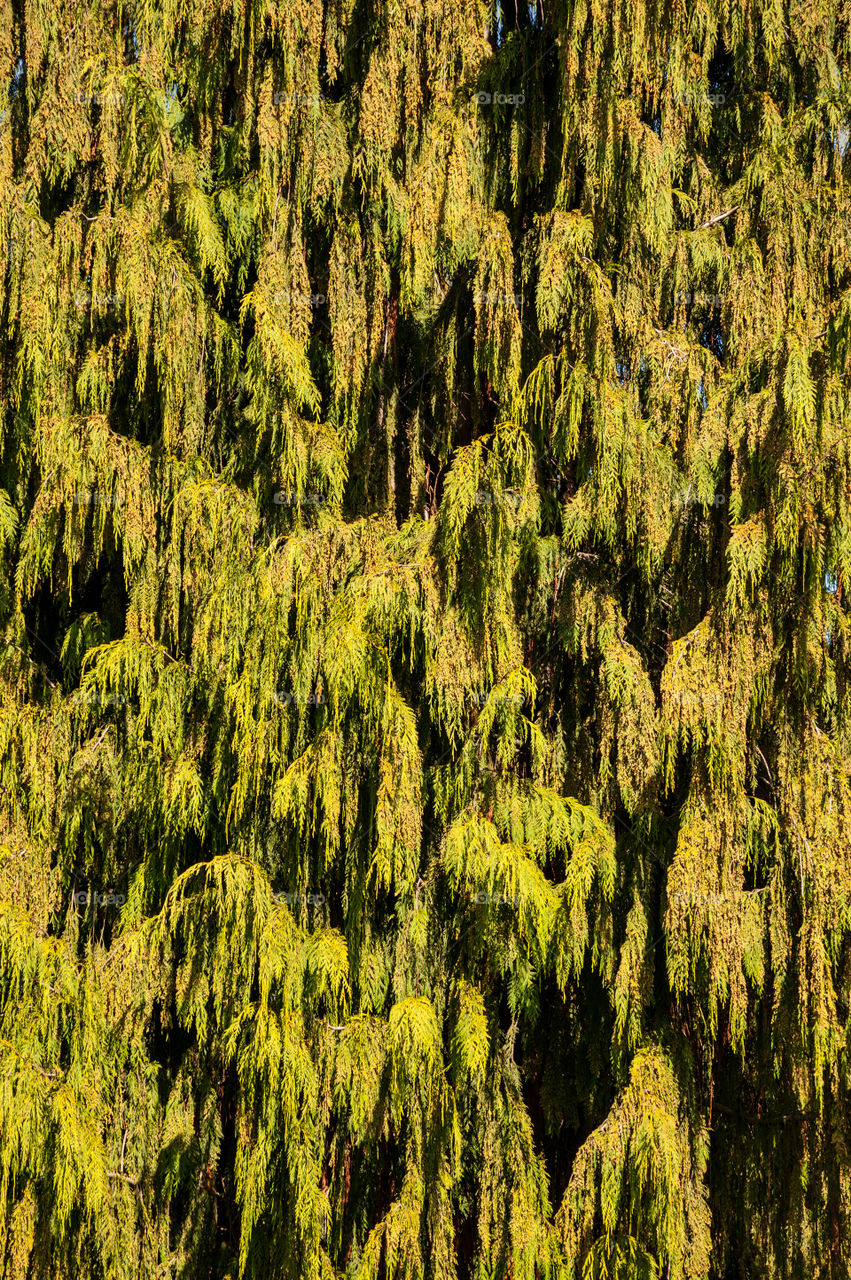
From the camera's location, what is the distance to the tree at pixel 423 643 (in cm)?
394

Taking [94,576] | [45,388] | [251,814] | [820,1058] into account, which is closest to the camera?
[820,1058]

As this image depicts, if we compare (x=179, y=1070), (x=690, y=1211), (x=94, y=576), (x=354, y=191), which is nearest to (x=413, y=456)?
(x=354, y=191)

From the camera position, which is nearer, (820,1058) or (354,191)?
(820,1058)

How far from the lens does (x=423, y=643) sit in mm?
4074

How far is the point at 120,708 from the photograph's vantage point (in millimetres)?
4402

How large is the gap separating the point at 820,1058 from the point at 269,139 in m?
3.92

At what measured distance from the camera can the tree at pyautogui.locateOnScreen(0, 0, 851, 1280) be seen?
394cm

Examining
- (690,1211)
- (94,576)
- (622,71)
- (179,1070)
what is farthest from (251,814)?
(622,71)

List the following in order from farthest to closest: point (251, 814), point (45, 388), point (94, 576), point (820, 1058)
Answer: point (94, 576) → point (45, 388) → point (251, 814) → point (820, 1058)

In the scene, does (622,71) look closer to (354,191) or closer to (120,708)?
(354,191)

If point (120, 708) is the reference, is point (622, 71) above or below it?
above

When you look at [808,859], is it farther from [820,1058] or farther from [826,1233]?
[826,1233]

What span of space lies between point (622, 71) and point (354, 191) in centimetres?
113

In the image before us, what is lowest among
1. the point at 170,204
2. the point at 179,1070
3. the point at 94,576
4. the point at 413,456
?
the point at 179,1070
